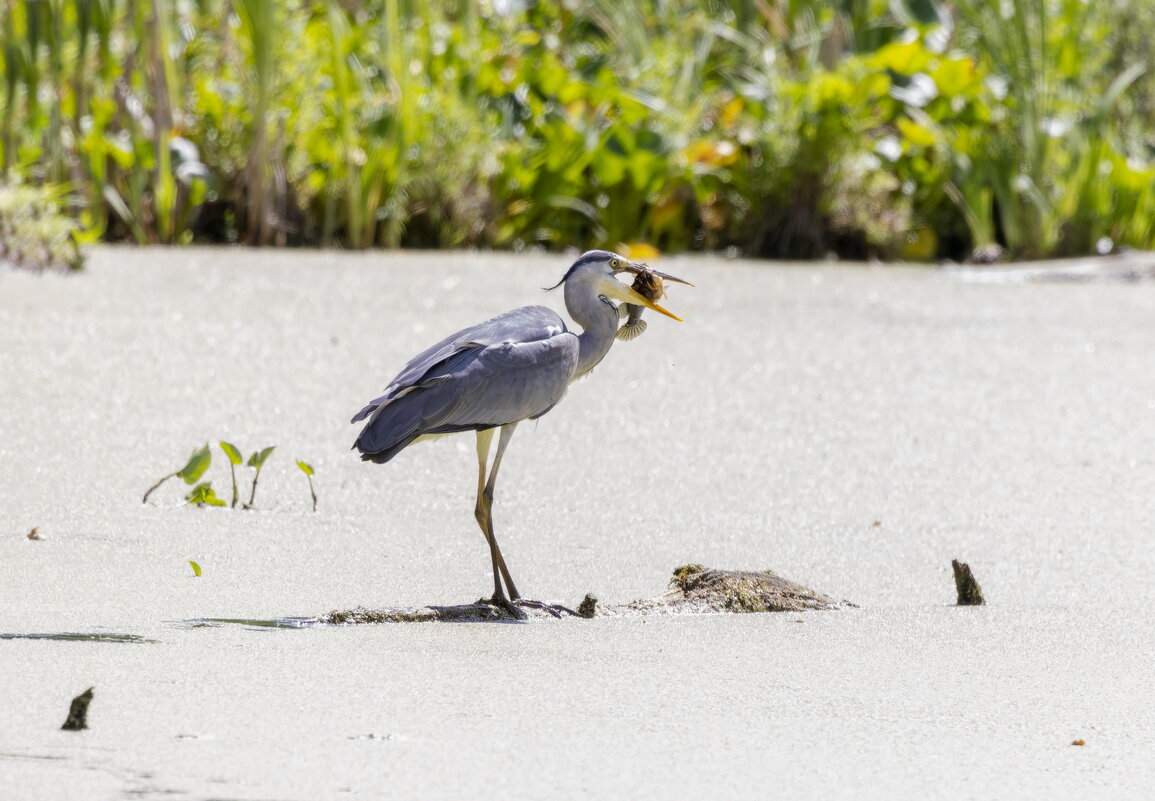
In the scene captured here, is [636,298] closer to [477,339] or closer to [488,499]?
[477,339]

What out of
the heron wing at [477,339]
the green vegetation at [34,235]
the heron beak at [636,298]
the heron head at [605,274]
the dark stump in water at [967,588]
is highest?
the heron head at [605,274]

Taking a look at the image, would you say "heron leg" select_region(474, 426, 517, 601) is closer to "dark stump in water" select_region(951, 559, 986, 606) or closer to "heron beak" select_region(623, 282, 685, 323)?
"heron beak" select_region(623, 282, 685, 323)

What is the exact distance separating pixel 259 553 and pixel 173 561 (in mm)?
176

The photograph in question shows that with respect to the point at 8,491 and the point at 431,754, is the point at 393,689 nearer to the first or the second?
the point at 431,754

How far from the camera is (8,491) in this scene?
Result: 146 inches

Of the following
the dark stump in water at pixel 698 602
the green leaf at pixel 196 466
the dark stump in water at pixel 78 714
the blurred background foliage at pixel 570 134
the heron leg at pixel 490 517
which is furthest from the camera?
the blurred background foliage at pixel 570 134

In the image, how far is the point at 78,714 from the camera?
2178 mm

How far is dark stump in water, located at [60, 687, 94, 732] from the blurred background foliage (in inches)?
264

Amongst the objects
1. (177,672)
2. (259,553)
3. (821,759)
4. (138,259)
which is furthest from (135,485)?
(138,259)

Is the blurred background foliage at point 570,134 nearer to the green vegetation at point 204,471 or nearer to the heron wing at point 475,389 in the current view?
the green vegetation at point 204,471

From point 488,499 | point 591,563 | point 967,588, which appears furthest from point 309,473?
point 967,588

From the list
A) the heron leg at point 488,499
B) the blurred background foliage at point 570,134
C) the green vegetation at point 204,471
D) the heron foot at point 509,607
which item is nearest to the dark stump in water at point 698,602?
the heron foot at point 509,607

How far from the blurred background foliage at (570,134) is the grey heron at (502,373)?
589cm

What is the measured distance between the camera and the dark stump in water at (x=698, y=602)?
2959mm
